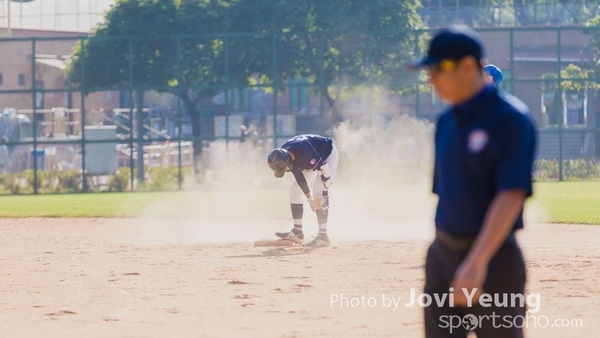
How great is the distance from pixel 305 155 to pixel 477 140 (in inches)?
374

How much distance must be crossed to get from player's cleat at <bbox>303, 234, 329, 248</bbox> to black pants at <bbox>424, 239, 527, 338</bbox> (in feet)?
31.4

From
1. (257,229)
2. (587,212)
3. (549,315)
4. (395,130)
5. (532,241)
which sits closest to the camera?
(549,315)

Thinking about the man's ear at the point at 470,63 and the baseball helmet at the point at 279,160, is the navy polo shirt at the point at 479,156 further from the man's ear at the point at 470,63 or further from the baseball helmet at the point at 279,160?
the baseball helmet at the point at 279,160

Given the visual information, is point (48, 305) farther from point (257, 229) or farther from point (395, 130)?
point (395, 130)

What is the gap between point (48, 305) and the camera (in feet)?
30.0

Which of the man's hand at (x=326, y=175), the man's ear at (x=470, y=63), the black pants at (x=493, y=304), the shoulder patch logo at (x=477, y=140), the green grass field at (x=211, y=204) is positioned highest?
the man's ear at (x=470, y=63)

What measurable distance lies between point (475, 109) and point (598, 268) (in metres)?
7.11

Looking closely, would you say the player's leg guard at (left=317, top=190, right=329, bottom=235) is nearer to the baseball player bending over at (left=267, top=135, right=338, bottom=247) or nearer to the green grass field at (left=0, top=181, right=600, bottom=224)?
the baseball player bending over at (left=267, top=135, right=338, bottom=247)

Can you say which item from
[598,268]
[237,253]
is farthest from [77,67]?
[598,268]

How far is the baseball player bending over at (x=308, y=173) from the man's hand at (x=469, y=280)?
30.3 ft

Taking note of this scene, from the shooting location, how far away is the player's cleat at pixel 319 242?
1405cm

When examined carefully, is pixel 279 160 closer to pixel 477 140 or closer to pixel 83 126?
pixel 477 140

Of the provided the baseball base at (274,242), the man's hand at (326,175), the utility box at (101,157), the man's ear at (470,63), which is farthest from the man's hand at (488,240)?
the utility box at (101,157)

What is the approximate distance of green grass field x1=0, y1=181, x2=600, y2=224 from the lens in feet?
68.7
